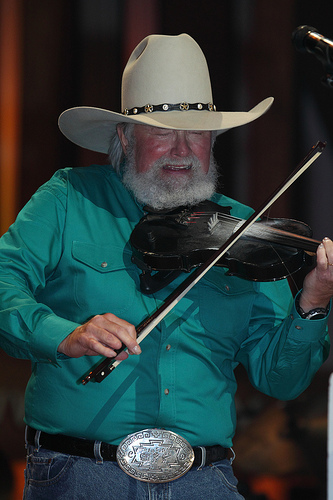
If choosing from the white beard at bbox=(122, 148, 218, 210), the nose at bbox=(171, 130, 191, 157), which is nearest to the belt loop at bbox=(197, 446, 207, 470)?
the white beard at bbox=(122, 148, 218, 210)

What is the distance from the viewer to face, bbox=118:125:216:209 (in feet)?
5.35

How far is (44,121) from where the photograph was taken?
2.54 m

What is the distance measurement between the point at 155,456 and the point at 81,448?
157mm

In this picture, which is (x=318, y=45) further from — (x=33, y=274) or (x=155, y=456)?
(x=155, y=456)

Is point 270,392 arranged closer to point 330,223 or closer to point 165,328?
point 165,328

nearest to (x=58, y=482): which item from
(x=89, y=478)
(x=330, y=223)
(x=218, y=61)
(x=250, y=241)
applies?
(x=89, y=478)

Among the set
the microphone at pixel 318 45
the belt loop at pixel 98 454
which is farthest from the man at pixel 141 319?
the microphone at pixel 318 45

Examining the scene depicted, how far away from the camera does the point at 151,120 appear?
→ 160cm

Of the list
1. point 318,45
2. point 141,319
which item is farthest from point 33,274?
point 318,45

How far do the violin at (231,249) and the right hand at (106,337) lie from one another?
33 cm

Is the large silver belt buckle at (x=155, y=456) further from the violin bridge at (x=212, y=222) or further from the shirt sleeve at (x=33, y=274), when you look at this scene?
the violin bridge at (x=212, y=222)

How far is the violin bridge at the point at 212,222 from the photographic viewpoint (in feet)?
5.06

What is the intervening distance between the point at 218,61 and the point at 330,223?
2.63ft

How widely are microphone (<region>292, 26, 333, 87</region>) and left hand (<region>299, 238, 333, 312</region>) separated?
35cm
